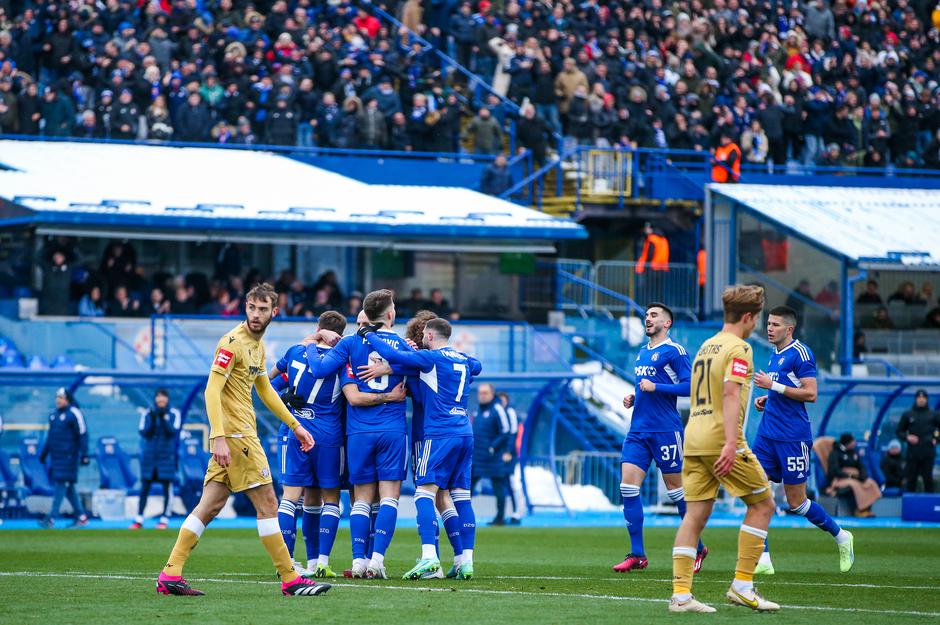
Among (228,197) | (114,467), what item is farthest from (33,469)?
(228,197)

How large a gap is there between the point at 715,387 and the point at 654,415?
166 inches

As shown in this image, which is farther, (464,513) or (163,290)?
(163,290)

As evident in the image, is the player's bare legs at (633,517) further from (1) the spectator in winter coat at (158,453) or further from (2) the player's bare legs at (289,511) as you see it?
(1) the spectator in winter coat at (158,453)

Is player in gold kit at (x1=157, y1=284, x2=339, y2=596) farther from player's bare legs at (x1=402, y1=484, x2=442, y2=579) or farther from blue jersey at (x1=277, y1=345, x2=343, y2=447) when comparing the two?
blue jersey at (x1=277, y1=345, x2=343, y2=447)

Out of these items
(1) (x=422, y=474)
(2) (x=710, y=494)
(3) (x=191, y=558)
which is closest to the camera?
(2) (x=710, y=494)

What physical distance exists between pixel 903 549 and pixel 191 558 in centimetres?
770

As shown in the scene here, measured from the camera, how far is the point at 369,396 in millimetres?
12508

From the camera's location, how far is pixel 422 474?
12680 mm

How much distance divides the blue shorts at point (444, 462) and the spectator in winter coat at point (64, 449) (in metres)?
10.3

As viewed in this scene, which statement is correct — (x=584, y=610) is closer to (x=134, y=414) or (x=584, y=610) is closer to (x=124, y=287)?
(x=134, y=414)

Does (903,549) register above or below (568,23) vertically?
below

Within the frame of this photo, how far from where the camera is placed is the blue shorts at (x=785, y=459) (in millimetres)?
13930

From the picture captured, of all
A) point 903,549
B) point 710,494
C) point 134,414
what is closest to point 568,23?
point 134,414

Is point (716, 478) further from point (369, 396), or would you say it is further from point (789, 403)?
point (789, 403)
